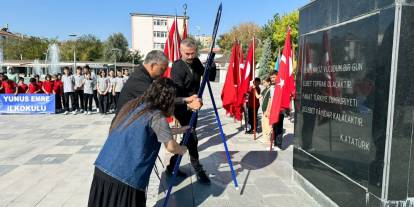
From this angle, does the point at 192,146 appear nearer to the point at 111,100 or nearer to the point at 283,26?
the point at 111,100

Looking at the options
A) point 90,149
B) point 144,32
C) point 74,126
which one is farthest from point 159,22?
point 90,149

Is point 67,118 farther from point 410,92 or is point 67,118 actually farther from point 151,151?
point 410,92

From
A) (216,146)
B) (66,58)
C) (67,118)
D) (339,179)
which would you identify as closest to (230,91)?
(216,146)

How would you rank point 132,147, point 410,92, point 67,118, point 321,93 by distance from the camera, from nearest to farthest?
1. point 132,147
2. point 410,92
3. point 321,93
4. point 67,118

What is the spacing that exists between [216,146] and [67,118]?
25.0 ft

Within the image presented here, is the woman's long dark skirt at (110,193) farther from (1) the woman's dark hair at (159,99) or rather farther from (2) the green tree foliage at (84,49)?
(2) the green tree foliage at (84,49)

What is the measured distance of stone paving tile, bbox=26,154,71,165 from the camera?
663 centimetres

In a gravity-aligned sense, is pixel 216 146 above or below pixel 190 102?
below

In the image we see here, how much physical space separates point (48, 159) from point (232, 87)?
15.2 feet

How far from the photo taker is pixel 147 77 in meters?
3.46

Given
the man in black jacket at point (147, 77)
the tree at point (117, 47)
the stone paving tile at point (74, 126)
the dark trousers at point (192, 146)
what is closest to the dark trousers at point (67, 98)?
the stone paving tile at point (74, 126)

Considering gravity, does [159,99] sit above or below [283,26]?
below

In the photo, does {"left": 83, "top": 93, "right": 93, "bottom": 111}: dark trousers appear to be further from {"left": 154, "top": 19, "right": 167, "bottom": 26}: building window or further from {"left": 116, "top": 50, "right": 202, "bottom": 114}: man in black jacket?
{"left": 154, "top": 19, "right": 167, "bottom": 26}: building window

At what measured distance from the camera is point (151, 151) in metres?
2.69
